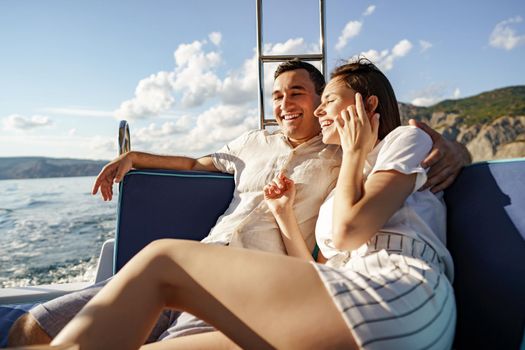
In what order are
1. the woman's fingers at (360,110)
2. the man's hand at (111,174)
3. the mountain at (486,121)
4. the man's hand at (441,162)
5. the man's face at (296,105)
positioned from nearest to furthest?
the woman's fingers at (360,110)
the man's hand at (441,162)
the man's hand at (111,174)
the man's face at (296,105)
the mountain at (486,121)

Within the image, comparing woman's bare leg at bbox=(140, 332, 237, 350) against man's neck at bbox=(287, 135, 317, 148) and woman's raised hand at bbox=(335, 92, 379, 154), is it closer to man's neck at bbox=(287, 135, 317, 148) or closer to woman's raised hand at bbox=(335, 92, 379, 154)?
woman's raised hand at bbox=(335, 92, 379, 154)

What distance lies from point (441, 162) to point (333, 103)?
0.36m

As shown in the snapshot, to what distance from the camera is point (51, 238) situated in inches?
328

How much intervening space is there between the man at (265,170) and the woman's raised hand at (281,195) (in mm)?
104

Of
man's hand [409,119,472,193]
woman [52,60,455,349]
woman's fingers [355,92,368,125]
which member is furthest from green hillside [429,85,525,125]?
woman [52,60,455,349]

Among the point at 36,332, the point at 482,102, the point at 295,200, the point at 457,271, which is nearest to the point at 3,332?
the point at 36,332

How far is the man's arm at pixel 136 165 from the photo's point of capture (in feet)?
5.78

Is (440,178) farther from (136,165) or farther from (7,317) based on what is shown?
(7,317)

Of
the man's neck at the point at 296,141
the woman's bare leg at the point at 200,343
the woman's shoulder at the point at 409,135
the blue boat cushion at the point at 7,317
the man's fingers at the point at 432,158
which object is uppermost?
the woman's shoulder at the point at 409,135

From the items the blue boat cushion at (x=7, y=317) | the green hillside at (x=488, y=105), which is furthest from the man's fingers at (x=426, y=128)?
the green hillside at (x=488, y=105)

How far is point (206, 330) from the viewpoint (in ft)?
3.88

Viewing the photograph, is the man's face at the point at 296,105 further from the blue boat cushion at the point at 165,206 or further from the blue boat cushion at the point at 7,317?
the blue boat cushion at the point at 7,317

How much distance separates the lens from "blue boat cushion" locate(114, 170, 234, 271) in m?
1.81

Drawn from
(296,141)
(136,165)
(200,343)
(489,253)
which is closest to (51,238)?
(136,165)
